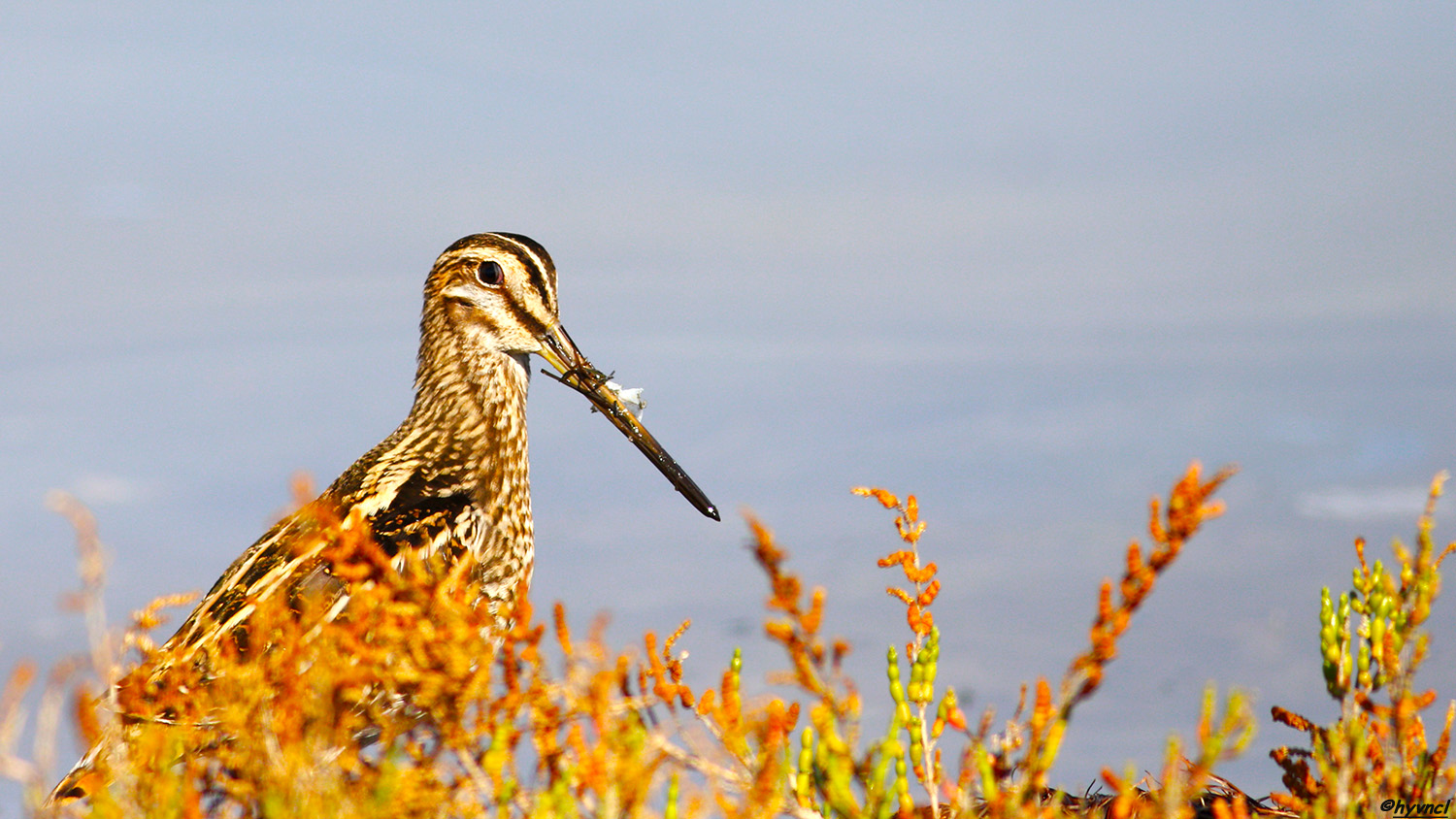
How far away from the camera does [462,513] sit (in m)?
7.20

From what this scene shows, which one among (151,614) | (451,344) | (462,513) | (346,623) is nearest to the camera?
(151,614)

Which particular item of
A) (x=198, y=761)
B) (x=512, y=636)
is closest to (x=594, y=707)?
(x=512, y=636)

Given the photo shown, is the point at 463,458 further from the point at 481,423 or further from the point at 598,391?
the point at 598,391

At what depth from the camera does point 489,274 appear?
27.5 feet

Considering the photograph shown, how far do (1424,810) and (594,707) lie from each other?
9.65 ft

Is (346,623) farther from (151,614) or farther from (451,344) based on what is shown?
(451,344)

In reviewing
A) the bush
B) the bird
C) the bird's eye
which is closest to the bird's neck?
the bird

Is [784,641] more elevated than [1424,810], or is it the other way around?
[784,641]

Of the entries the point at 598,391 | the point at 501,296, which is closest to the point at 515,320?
the point at 501,296

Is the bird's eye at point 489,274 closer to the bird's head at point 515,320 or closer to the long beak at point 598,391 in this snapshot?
the bird's head at point 515,320

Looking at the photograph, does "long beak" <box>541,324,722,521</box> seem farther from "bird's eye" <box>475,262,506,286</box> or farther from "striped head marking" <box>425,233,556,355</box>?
"bird's eye" <box>475,262,506,286</box>

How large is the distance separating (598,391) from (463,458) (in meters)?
1.05

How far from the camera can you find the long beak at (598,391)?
835 cm

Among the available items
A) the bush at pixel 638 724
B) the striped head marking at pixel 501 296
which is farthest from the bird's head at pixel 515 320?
the bush at pixel 638 724
